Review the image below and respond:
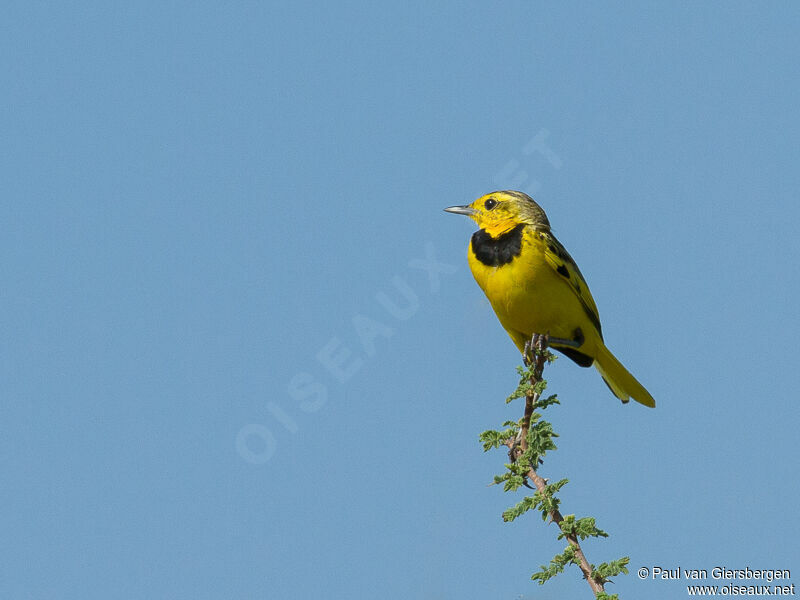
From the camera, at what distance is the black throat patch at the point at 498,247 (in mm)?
8633

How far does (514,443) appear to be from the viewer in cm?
576

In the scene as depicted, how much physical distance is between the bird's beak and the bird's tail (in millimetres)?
1815

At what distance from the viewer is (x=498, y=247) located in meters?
8.78

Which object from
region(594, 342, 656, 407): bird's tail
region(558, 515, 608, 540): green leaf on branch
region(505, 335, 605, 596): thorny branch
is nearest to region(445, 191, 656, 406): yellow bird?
region(594, 342, 656, 407): bird's tail

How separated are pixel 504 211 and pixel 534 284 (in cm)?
124

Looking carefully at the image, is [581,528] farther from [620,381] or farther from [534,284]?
[620,381]

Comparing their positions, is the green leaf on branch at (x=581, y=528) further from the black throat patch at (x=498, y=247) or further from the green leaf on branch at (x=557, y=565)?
the black throat patch at (x=498, y=247)

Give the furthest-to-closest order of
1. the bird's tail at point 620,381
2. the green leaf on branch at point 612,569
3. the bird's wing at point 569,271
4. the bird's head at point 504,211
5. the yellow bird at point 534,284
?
the bird's tail at point 620,381 < the bird's head at point 504,211 < the bird's wing at point 569,271 < the yellow bird at point 534,284 < the green leaf on branch at point 612,569

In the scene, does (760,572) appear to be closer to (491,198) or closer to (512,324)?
(512,324)

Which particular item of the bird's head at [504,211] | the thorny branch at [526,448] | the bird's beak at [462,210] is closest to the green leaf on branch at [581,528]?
the thorny branch at [526,448]

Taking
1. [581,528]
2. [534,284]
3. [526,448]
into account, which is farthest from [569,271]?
[581,528]

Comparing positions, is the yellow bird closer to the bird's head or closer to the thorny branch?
the bird's head

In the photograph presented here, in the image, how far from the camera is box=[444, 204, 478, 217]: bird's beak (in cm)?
970

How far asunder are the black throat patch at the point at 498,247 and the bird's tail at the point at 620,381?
159 cm
